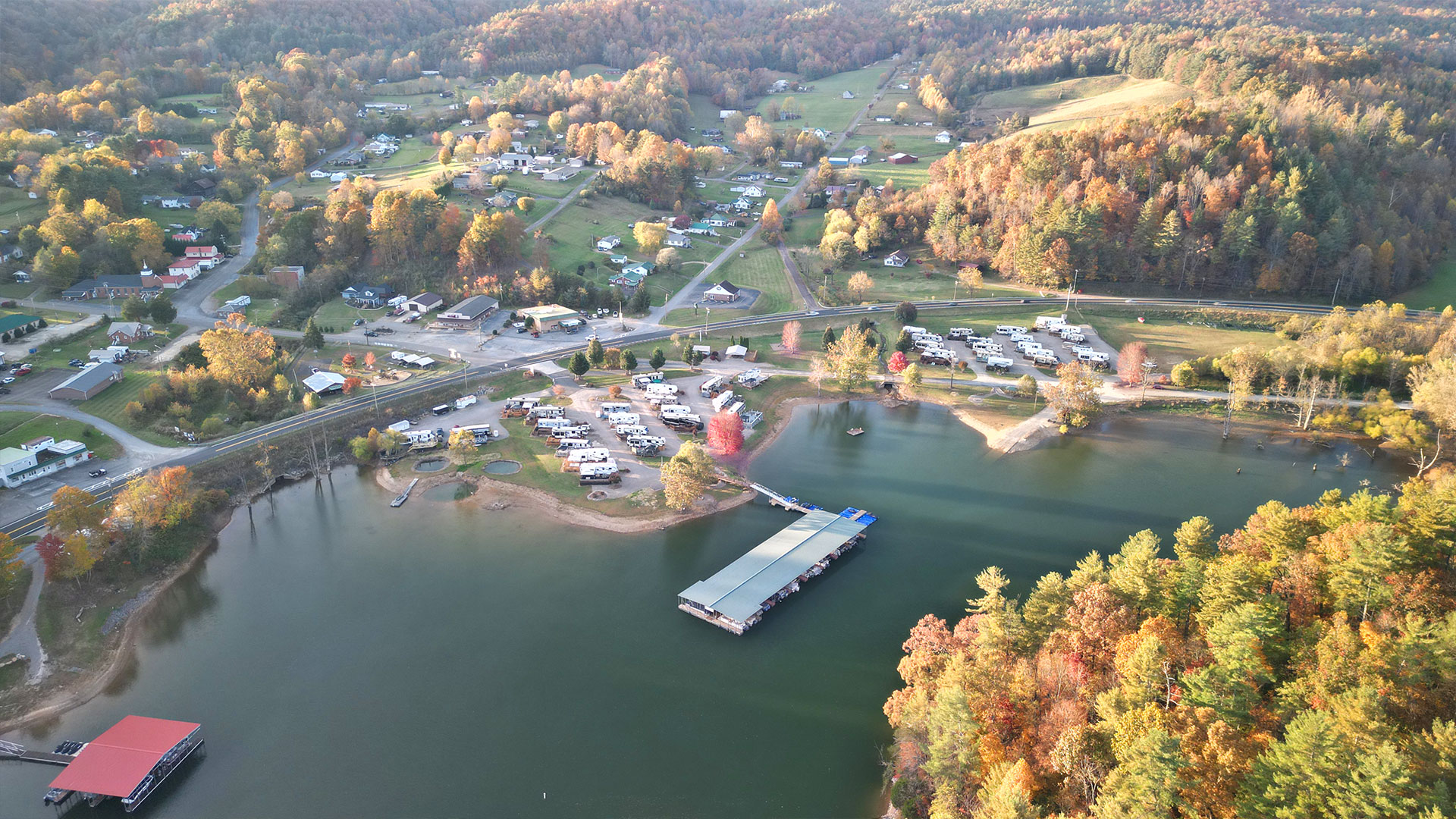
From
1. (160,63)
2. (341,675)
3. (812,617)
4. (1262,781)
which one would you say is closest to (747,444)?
(812,617)

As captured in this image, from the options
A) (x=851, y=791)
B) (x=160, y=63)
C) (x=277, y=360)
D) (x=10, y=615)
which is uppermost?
(x=160, y=63)

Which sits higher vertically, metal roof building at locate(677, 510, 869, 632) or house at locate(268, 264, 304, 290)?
house at locate(268, 264, 304, 290)

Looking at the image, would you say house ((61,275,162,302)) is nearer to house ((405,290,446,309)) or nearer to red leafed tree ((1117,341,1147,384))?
house ((405,290,446,309))

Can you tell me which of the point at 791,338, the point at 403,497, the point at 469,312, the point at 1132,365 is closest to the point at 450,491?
the point at 403,497

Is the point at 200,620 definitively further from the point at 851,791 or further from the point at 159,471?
the point at 851,791

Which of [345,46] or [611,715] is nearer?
[611,715]

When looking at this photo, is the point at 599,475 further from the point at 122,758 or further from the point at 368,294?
the point at 368,294

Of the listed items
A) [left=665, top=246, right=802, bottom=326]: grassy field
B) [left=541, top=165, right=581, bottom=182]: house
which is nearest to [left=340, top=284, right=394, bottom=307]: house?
[left=665, top=246, right=802, bottom=326]: grassy field
